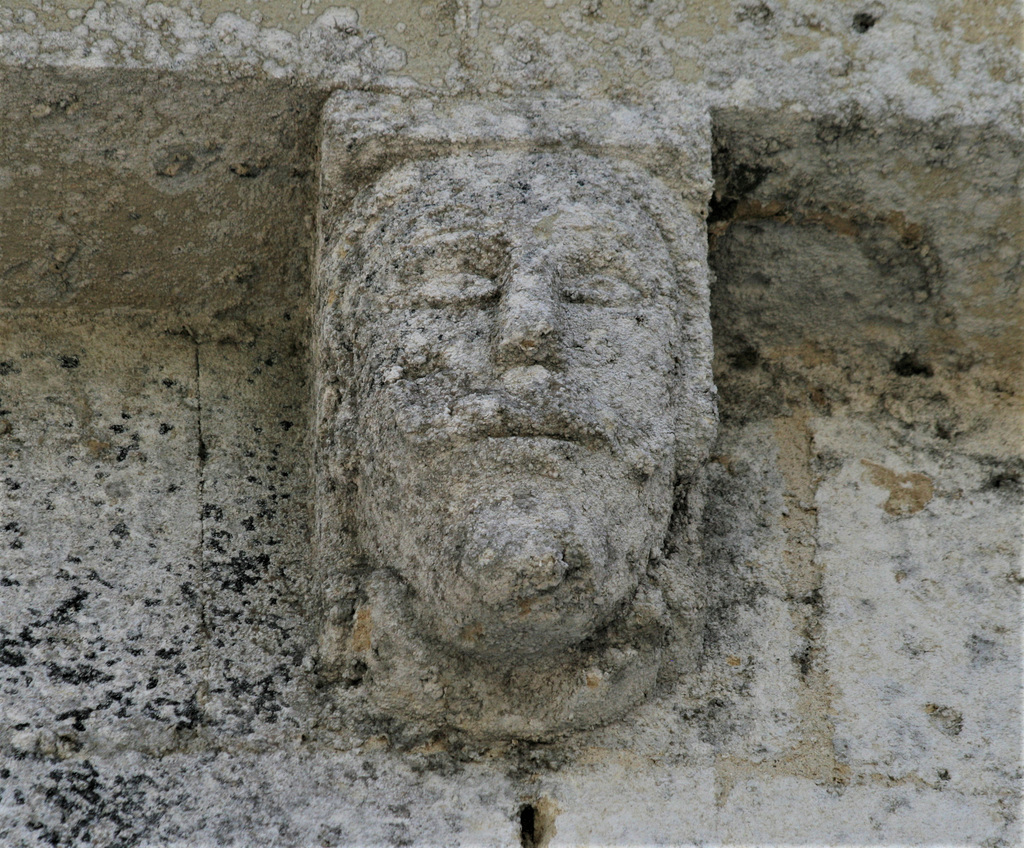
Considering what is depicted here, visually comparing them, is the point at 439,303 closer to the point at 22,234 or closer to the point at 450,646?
the point at 450,646

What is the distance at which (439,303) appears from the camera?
1720mm

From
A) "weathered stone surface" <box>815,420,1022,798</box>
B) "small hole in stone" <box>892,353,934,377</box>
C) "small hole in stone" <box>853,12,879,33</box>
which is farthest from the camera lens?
"small hole in stone" <box>892,353,934,377</box>

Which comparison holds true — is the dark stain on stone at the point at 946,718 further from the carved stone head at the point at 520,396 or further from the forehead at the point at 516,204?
the forehead at the point at 516,204

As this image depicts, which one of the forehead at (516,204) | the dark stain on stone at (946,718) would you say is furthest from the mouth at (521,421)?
the dark stain on stone at (946,718)

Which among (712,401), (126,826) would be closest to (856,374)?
(712,401)

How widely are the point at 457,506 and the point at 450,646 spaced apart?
0.76 ft

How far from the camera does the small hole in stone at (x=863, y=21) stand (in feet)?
6.68

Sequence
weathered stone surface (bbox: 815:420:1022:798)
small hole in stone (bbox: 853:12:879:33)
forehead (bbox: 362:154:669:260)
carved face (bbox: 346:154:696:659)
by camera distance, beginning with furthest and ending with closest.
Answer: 1. small hole in stone (bbox: 853:12:879:33)
2. forehead (bbox: 362:154:669:260)
3. weathered stone surface (bbox: 815:420:1022:798)
4. carved face (bbox: 346:154:696:659)

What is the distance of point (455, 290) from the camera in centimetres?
173

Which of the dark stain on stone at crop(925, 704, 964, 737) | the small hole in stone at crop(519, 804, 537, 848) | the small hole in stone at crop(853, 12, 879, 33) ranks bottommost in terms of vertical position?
the small hole in stone at crop(519, 804, 537, 848)

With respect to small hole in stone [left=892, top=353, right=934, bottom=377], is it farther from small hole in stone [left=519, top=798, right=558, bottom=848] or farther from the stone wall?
small hole in stone [left=519, top=798, right=558, bottom=848]

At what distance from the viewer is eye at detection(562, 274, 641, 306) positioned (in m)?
1.73

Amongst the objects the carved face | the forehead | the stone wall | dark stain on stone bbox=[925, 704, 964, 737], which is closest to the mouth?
the carved face

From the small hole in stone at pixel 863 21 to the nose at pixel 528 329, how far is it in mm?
915
